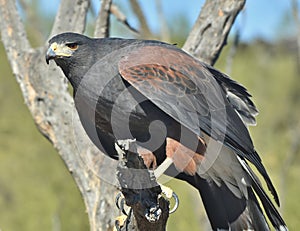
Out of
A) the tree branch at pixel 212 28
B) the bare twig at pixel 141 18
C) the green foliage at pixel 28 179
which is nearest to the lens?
the tree branch at pixel 212 28

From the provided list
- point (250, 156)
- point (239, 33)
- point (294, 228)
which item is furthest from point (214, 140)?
point (294, 228)

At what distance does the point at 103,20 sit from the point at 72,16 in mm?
229

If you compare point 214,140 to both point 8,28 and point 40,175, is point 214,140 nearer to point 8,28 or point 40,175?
point 8,28

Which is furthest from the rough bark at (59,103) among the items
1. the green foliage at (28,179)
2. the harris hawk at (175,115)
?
the green foliage at (28,179)

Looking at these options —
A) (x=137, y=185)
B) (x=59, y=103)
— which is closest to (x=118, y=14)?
(x=59, y=103)

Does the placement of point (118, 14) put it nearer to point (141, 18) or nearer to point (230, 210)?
point (141, 18)

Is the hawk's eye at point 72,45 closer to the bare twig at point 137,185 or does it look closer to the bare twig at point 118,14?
the bare twig at point 137,185

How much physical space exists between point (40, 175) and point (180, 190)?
8.41 feet

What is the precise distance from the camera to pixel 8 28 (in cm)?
418

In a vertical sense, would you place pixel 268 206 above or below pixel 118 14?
below

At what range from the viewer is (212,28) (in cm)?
397

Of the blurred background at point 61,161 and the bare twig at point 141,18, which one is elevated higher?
the bare twig at point 141,18

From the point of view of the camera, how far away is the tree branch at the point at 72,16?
13.5ft

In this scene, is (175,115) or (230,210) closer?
(175,115)
